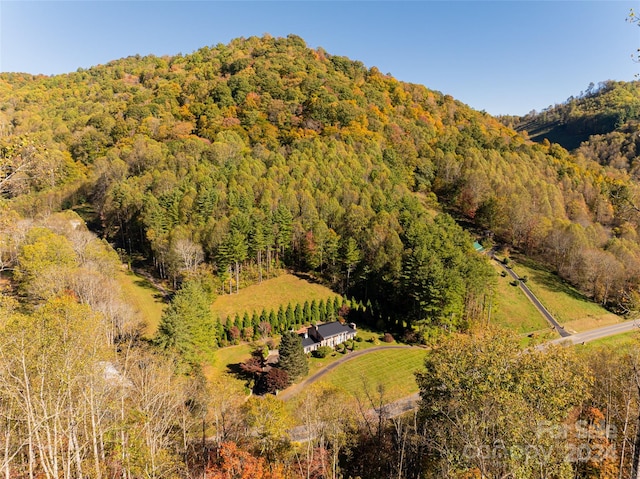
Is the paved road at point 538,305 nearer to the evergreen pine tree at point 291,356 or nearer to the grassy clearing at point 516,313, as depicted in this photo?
the grassy clearing at point 516,313

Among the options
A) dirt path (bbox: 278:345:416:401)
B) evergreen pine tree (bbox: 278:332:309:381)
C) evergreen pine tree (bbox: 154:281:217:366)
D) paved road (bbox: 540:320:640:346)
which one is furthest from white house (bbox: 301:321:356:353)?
paved road (bbox: 540:320:640:346)

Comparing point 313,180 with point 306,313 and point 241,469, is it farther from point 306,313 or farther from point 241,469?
point 241,469

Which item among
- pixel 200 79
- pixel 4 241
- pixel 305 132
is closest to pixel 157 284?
pixel 4 241

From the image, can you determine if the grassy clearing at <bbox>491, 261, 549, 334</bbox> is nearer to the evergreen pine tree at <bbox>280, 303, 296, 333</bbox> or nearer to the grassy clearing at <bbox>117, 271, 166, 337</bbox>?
the evergreen pine tree at <bbox>280, 303, 296, 333</bbox>

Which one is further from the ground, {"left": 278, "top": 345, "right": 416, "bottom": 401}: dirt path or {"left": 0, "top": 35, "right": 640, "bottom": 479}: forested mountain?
{"left": 0, "top": 35, "right": 640, "bottom": 479}: forested mountain

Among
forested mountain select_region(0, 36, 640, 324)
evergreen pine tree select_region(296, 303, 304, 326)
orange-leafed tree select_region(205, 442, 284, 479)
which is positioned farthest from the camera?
forested mountain select_region(0, 36, 640, 324)

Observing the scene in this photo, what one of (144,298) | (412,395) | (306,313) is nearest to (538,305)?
(412,395)

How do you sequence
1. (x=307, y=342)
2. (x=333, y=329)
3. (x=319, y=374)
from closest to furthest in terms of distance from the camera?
(x=319, y=374) → (x=307, y=342) → (x=333, y=329)
